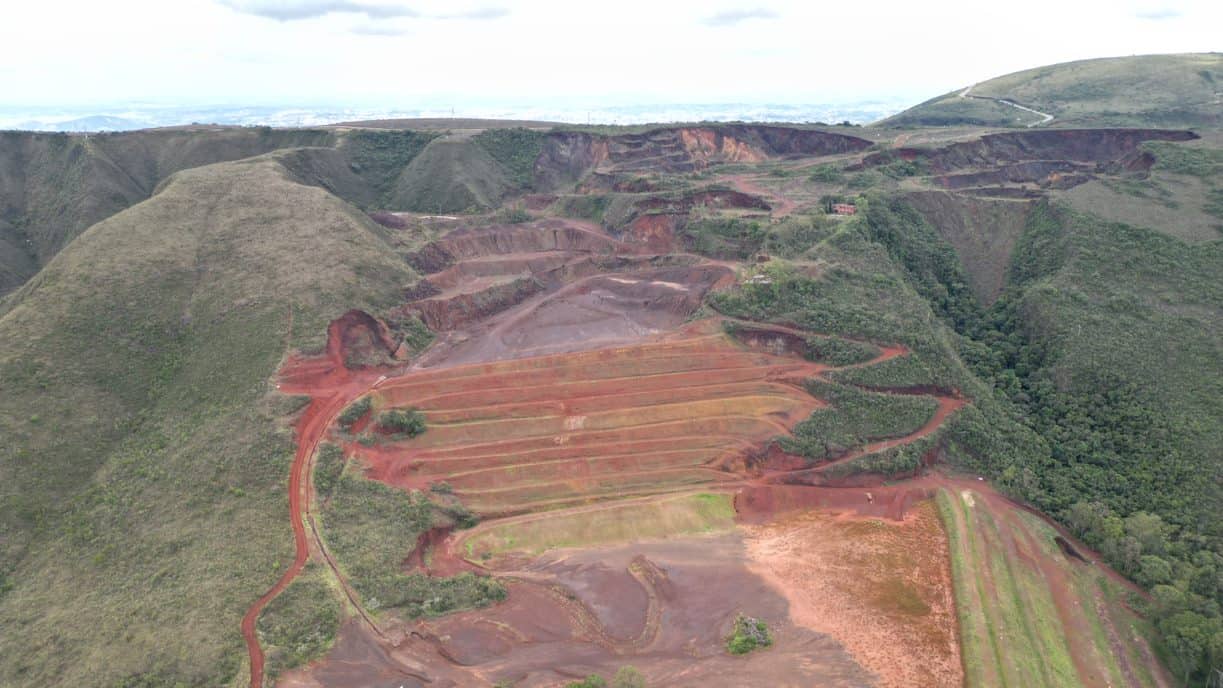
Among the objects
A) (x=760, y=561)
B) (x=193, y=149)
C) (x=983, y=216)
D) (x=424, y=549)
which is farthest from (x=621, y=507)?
(x=193, y=149)

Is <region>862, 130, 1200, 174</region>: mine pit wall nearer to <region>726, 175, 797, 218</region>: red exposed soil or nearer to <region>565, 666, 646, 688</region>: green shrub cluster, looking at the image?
<region>726, 175, 797, 218</region>: red exposed soil

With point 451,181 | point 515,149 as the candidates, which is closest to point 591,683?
point 451,181

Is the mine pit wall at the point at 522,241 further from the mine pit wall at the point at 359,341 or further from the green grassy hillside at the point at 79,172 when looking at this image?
the green grassy hillside at the point at 79,172

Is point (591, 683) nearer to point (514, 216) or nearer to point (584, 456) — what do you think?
point (584, 456)

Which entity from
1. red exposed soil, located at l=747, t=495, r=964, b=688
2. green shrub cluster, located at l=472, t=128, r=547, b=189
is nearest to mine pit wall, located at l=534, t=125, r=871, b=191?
green shrub cluster, located at l=472, t=128, r=547, b=189

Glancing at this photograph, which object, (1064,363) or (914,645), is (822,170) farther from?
(914,645)

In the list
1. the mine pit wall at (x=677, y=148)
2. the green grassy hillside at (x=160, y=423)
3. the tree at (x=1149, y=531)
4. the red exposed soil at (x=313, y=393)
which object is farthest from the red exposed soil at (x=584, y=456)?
the mine pit wall at (x=677, y=148)
